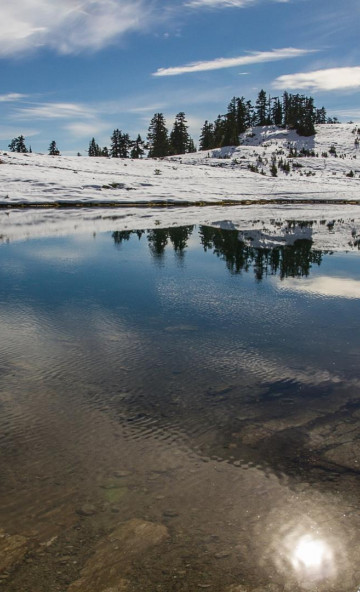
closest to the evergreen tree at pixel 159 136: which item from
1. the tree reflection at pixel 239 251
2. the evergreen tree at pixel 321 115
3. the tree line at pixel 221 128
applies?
the tree line at pixel 221 128

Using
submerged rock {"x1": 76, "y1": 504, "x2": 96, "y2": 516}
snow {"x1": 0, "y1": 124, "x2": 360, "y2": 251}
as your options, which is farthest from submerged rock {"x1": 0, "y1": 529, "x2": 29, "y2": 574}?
snow {"x1": 0, "y1": 124, "x2": 360, "y2": 251}

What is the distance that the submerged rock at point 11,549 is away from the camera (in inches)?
101

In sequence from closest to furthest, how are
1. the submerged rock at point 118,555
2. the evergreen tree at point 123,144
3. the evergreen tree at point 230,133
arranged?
the submerged rock at point 118,555, the evergreen tree at point 230,133, the evergreen tree at point 123,144

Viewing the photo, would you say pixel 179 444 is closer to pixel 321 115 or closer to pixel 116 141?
pixel 116 141

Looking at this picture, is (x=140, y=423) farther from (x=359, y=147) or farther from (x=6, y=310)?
(x=359, y=147)

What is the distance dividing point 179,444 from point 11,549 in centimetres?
150

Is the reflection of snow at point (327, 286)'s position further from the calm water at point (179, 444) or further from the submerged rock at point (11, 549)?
the submerged rock at point (11, 549)

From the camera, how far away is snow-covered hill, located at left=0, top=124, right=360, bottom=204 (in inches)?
1335

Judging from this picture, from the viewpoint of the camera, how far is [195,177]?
45312mm

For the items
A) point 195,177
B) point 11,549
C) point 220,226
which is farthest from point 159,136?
point 11,549

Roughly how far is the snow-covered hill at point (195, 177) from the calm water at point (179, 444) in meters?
25.9

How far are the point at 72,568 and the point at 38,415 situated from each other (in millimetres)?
1865

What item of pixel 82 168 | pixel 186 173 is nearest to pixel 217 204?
pixel 186 173

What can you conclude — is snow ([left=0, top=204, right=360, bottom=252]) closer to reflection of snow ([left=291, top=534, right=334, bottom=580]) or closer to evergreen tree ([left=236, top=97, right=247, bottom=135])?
reflection of snow ([left=291, top=534, right=334, bottom=580])
